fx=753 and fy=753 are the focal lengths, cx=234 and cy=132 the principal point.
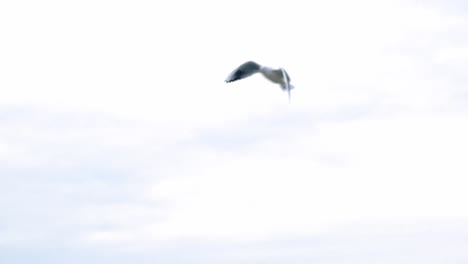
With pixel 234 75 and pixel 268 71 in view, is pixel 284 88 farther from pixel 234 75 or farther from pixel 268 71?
pixel 234 75

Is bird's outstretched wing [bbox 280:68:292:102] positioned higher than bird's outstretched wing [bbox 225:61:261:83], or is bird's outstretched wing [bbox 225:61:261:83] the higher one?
bird's outstretched wing [bbox 225:61:261:83]

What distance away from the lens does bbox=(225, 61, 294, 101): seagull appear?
24.3 meters

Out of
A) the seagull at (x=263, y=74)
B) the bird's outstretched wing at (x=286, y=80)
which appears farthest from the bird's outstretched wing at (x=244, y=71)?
the bird's outstretched wing at (x=286, y=80)

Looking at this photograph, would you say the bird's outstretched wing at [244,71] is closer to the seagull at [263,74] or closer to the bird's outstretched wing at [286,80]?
the seagull at [263,74]

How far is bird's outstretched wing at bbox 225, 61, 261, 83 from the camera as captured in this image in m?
28.3

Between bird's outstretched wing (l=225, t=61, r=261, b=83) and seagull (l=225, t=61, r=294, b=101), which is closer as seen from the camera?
seagull (l=225, t=61, r=294, b=101)

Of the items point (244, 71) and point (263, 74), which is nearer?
point (263, 74)

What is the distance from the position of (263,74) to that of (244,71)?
258 centimetres

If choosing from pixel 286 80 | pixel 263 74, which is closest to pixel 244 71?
pixel 263 74

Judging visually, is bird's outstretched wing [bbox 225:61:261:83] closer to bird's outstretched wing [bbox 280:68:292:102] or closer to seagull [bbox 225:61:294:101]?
seagull [bbox 225:61:294:101]

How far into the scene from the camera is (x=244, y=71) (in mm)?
28969

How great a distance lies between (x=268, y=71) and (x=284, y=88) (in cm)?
251

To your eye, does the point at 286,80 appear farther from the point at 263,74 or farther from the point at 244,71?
the point at 244,71

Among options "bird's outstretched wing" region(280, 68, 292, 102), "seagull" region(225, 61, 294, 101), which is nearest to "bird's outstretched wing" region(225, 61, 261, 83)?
"seagull" region(225, 61, 294, 101)
